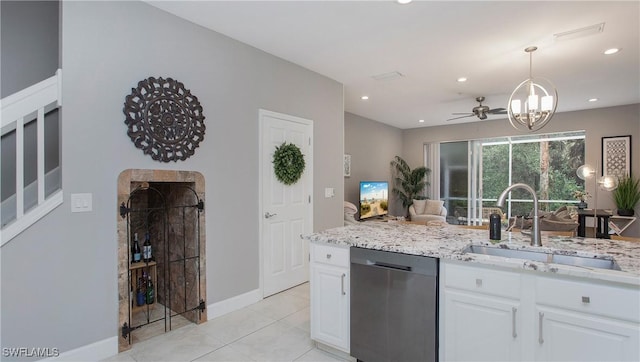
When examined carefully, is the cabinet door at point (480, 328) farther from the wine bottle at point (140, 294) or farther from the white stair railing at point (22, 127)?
the wine bottle at point (140, 294)

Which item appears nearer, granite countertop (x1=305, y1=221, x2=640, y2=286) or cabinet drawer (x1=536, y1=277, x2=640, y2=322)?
cabinet drawer (x1=536, y1=277, x2=640, y2=322)

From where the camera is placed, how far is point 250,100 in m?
3.46

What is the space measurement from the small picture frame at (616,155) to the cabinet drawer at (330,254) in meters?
6.74

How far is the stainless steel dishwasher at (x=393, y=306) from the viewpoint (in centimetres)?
188

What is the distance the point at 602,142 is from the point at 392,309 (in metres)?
6.82

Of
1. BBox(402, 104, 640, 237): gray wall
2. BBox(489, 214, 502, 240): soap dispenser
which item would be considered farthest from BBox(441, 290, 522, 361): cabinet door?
BBox(402, 104, 640, 237): gray wall

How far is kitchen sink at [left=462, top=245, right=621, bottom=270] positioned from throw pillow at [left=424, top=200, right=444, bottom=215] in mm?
5622

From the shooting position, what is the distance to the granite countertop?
152 centimetres

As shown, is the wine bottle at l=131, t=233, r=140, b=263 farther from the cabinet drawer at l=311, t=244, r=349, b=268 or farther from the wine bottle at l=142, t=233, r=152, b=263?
the cabinet drawer at l=311, t=244, r=349, b=268

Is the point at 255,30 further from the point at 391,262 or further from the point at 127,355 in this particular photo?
the point at 127,355

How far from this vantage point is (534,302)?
1626 millimetres

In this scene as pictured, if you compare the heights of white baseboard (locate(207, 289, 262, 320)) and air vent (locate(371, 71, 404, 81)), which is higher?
air vent (locate(371, 71, 404, 81))

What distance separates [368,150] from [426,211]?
2033mm

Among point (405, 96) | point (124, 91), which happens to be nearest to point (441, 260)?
point (124, 91)
